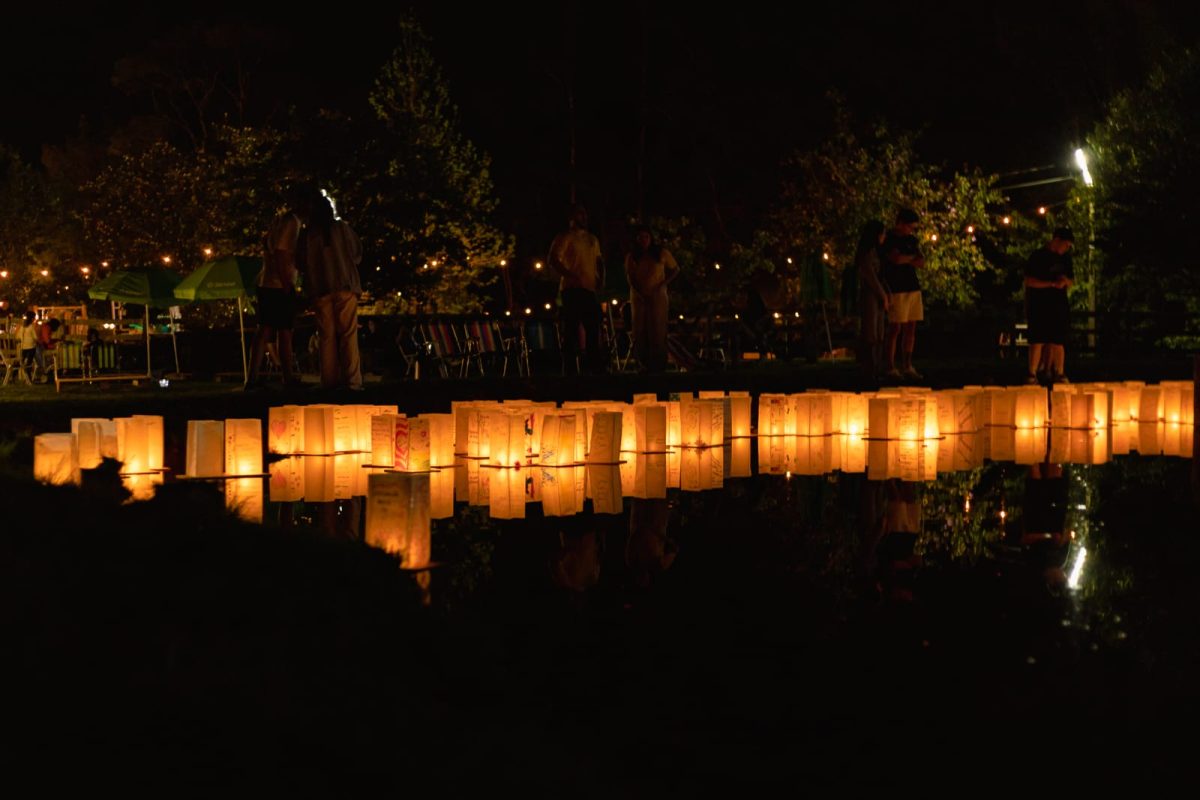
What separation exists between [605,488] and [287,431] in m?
3.24

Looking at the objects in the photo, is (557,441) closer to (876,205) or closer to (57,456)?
(57,456)

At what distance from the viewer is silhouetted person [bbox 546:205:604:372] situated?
1838cm

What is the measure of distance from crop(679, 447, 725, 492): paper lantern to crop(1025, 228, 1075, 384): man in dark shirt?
7.12 m

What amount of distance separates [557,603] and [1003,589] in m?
1.79

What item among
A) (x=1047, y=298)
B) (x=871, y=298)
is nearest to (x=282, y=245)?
(x=871, y=298)

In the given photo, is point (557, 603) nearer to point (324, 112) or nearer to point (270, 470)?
point (270, 470)

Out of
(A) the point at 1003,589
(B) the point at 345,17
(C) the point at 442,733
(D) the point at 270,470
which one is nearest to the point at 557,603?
(A) the point at 1003,589

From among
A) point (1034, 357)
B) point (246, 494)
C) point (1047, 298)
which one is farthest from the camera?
point (1034, 357)

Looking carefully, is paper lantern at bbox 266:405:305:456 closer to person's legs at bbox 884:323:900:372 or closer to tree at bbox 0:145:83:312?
person's legs at bbox 884:323:900:372

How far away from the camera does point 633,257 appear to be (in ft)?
64.2

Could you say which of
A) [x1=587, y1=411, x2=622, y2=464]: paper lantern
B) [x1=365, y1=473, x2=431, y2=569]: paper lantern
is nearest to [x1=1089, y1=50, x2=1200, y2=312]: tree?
[x1=587, y1=411, x2=622, y2=464]: paper lantern

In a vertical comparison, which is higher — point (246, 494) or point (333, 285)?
point (333, 285)

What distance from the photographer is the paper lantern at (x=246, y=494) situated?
874cm

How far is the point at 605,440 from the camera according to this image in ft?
37.9
